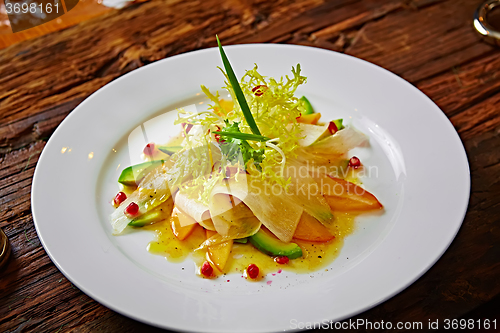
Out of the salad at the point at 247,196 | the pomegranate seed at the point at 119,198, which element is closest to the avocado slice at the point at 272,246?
the salad at the point at 247,196

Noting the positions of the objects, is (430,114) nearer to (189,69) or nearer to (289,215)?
(289,215)

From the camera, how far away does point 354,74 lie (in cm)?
326

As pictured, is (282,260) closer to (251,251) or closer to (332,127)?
(251,251)

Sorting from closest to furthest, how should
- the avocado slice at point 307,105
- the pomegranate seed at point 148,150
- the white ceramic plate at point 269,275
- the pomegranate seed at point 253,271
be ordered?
the white ceramic plate at point 269,275 < the pomegranate seed at point 253,271 < the pomegranate seed at point 148,150 < the avocado slice at point 307,105

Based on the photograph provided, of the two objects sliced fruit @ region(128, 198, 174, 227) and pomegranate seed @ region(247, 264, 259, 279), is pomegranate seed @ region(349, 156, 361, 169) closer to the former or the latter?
pomegranate seed @ region(247, 264, 259, 279)

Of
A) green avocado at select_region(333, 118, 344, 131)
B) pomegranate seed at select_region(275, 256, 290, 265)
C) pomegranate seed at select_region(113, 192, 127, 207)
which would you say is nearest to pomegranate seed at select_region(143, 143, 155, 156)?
pomegranate seed at select_region(113, 192, 127, 207)

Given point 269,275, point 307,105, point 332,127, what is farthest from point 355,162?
point 269,275

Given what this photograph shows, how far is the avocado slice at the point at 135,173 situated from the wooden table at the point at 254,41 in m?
0.62

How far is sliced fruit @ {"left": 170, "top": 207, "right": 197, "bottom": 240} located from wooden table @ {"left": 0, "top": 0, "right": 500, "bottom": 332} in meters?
0.62

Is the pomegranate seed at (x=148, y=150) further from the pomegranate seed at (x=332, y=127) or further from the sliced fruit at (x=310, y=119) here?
the pomegranate seed at (x=332, y=127)

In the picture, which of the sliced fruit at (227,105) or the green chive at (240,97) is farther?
the sliced fruit at (227,105)

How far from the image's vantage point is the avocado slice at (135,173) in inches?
110

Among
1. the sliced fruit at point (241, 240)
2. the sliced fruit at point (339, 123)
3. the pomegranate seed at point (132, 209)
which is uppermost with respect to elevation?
the sliced fruit at point (339, 123)

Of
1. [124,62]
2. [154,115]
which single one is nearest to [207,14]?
[124,62]
